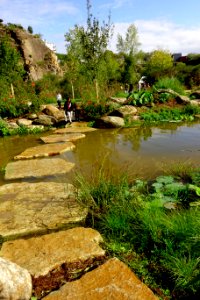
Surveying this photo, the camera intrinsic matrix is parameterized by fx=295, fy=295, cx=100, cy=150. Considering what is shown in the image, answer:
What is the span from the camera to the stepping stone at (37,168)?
19.5 feet

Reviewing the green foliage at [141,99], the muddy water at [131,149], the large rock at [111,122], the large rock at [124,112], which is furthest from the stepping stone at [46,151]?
the green foliage at [141,99]

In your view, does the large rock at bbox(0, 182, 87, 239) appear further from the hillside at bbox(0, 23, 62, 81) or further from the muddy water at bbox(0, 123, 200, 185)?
the hillside at bbox(0, 23, 62, 81)

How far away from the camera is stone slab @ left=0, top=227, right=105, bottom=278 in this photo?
9.35 ft

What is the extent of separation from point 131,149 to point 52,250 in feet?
16.7

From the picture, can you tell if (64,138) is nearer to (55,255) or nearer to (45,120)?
(45,120)

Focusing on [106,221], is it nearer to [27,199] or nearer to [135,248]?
[135,248]

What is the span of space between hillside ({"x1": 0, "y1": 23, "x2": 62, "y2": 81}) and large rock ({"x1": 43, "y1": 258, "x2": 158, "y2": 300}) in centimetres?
4441

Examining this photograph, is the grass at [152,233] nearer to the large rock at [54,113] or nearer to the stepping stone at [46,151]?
the stepping stone at [46,151]

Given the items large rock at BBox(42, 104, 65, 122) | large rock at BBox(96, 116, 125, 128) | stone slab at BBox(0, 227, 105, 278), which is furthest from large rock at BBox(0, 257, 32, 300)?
large rock at BBox(42, 104, 65, 122)

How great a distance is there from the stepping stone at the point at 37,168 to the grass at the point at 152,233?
83.7 inches

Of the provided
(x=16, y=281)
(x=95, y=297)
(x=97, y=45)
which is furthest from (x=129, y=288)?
(x=97, y=45)

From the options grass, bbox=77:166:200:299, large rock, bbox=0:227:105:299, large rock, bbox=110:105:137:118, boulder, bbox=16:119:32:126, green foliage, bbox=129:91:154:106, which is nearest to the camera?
grass, bbox=77:166:200:299

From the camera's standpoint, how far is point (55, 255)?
298 centimetres

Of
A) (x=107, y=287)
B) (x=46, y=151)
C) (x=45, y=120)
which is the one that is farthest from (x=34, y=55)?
(x=107, y=287)
